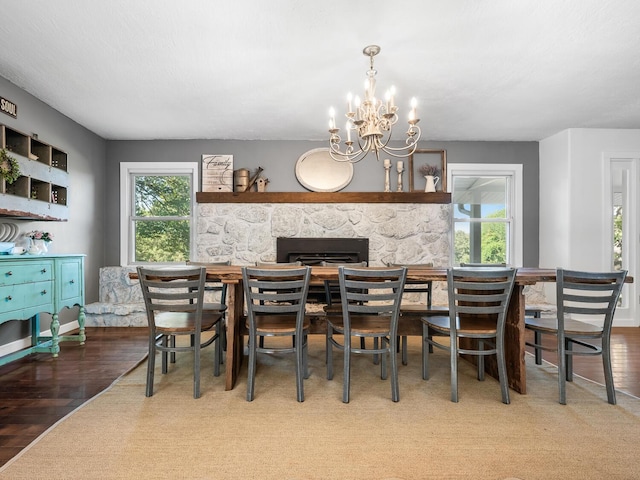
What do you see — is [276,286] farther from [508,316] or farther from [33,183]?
[33,183]

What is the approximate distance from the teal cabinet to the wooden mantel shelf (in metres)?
1.82

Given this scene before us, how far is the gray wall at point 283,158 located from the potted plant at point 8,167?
219cm

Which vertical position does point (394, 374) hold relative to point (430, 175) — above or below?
below

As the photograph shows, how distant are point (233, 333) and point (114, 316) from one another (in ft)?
8.93

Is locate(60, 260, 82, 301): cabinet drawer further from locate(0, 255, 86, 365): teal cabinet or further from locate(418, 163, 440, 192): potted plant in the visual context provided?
locate(418, 163, 440, 192): potted plant

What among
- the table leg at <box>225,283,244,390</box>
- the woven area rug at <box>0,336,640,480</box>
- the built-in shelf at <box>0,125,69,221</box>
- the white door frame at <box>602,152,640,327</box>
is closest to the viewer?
the woven area rug at <box>0,336,640,480</box>

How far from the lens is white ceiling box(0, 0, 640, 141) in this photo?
224cm

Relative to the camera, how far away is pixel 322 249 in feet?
16.1

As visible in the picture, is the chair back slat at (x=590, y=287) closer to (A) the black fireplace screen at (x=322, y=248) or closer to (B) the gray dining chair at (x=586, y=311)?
(B) the gray dining chair at (x=586, y=311)

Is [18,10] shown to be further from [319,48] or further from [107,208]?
[107,208]

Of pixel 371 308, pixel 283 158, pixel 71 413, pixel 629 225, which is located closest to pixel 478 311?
pixel 371 308

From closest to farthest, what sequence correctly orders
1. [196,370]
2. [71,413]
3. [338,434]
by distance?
1. [338,434]
2. [71,413]
3. [196,370]

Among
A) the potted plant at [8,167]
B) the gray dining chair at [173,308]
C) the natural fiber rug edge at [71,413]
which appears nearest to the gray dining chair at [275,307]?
the gray dining chair at [173,308]

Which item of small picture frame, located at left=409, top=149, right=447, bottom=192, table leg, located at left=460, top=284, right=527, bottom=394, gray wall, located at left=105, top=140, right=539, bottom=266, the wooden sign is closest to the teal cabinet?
the wooden sign
